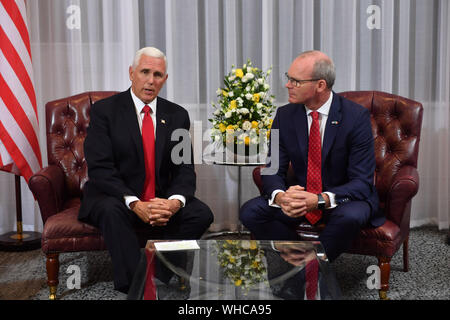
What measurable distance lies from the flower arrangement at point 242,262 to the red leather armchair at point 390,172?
509 millimetres

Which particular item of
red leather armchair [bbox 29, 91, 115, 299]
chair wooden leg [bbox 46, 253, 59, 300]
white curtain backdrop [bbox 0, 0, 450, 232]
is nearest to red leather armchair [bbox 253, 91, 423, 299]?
white curtain backdrop [bbox 0, 0, 450, 232]

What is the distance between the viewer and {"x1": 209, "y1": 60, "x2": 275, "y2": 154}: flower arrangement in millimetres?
3221

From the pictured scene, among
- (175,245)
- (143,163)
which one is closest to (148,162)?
(143,163)

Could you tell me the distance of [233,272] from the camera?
6.70 ft

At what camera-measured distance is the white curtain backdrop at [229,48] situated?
378 centimetres

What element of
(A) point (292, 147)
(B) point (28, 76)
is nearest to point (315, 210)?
(A) point (292, 147)

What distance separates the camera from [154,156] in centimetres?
283

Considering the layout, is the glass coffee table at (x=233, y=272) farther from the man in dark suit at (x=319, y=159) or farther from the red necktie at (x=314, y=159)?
the red necktie at (x=314, y=159)

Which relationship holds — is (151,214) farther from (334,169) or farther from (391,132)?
(391,132)

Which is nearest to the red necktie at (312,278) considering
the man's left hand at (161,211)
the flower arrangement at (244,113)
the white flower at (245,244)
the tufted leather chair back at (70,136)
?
the white flower at (245,244)

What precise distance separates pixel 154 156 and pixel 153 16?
1475 mm

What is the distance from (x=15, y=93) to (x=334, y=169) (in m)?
2.12

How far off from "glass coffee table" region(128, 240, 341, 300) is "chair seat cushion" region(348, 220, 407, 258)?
41 cm

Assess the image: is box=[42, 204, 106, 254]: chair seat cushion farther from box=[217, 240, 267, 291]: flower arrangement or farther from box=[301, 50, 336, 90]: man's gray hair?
box=[301, 50, 336, 90]: man's gray hair
